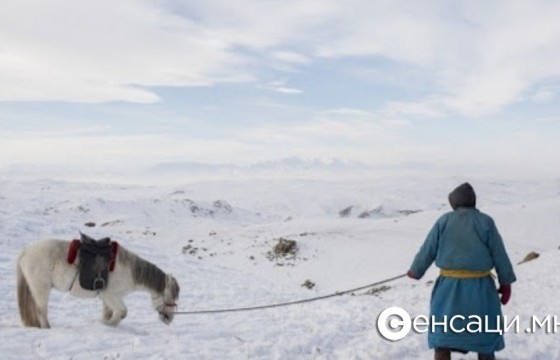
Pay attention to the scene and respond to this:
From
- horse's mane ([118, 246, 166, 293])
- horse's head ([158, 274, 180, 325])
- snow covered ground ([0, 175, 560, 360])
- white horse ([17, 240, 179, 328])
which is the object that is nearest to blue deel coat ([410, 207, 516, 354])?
snow covered ground ([0, 175, 560, 360])

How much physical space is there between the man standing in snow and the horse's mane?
17.0 ft

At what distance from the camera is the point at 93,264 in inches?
355

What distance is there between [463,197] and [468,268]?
0.84 meters

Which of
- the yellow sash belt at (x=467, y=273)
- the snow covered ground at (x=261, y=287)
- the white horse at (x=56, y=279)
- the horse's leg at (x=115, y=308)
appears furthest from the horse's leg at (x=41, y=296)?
the yellow sash belt at (x=467, y=273)

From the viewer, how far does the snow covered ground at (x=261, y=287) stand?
845 cm

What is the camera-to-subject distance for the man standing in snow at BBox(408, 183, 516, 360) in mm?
6309

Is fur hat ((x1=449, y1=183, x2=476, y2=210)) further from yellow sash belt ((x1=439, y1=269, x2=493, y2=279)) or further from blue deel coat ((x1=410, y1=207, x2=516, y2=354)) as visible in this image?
yellow sash belt ((x1=439, y1=269, x2=493, y2=279))

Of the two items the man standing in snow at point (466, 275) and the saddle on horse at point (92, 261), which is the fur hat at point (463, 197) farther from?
the saddle on horse at point (92, 261)

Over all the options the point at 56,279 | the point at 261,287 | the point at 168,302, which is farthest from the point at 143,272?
the point at 261,287

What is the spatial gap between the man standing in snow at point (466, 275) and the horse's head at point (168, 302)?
16.6 feet

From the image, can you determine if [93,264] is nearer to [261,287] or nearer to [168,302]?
[168,302]

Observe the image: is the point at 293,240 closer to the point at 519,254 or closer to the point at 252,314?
the point at 519,254

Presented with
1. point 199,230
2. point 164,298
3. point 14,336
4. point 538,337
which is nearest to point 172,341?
point 164,298

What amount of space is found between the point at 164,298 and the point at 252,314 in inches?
145
